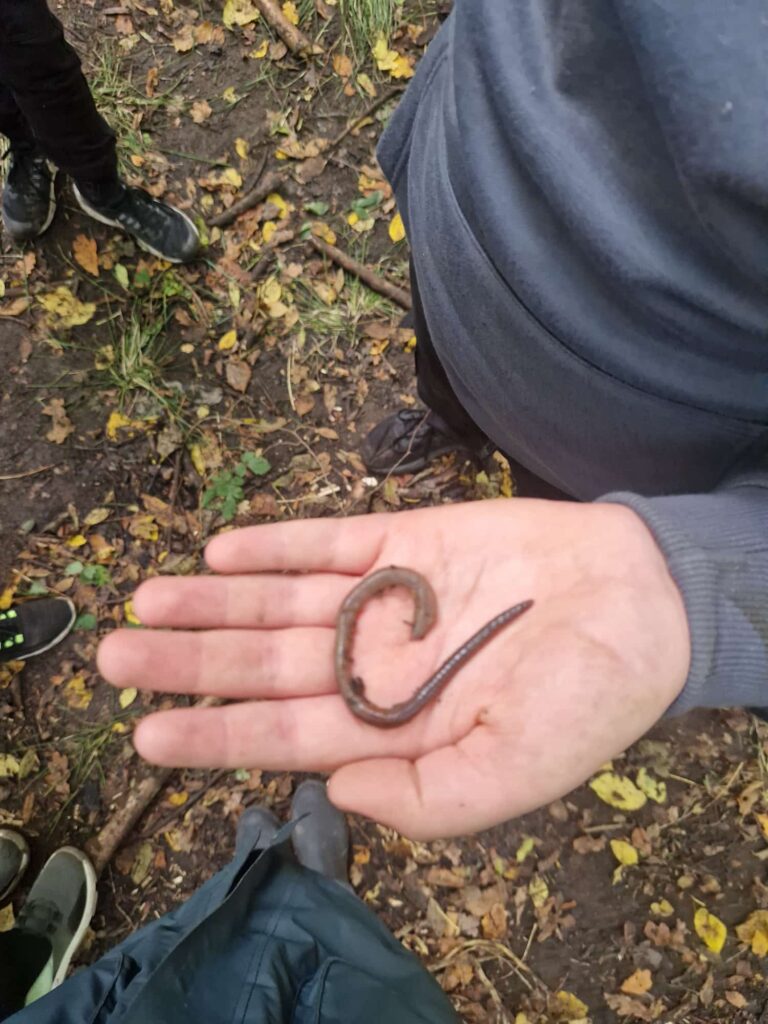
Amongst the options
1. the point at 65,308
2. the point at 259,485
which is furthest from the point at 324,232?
the point at 259,485

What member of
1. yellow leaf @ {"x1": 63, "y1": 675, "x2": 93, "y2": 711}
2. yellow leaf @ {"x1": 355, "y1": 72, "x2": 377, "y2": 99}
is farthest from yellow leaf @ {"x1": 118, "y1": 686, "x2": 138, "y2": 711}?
yellow leaf @ {"x1": 355, "y1": 72, "x2": 377, "y2": 99}

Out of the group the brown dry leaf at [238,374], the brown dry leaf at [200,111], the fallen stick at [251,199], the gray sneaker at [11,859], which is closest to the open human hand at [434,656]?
the gray sneaker at [11,859]

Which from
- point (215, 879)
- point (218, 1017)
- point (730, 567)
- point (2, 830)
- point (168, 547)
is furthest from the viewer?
point (168, 547)

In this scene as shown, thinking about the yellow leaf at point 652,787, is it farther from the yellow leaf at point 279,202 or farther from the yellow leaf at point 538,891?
the yellow leaf at point 279,202

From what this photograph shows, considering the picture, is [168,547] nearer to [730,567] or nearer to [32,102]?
[32,102]

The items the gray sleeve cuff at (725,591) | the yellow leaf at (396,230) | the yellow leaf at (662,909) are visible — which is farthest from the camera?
the yellow leaf at (396,230)

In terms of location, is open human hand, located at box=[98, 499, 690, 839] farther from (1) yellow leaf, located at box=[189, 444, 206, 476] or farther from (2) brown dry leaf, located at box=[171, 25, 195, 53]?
(2) brown dry leaf, located at box=[171, 25, 195, 53]

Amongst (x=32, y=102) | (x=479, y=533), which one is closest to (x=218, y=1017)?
(x=479, y=533)
